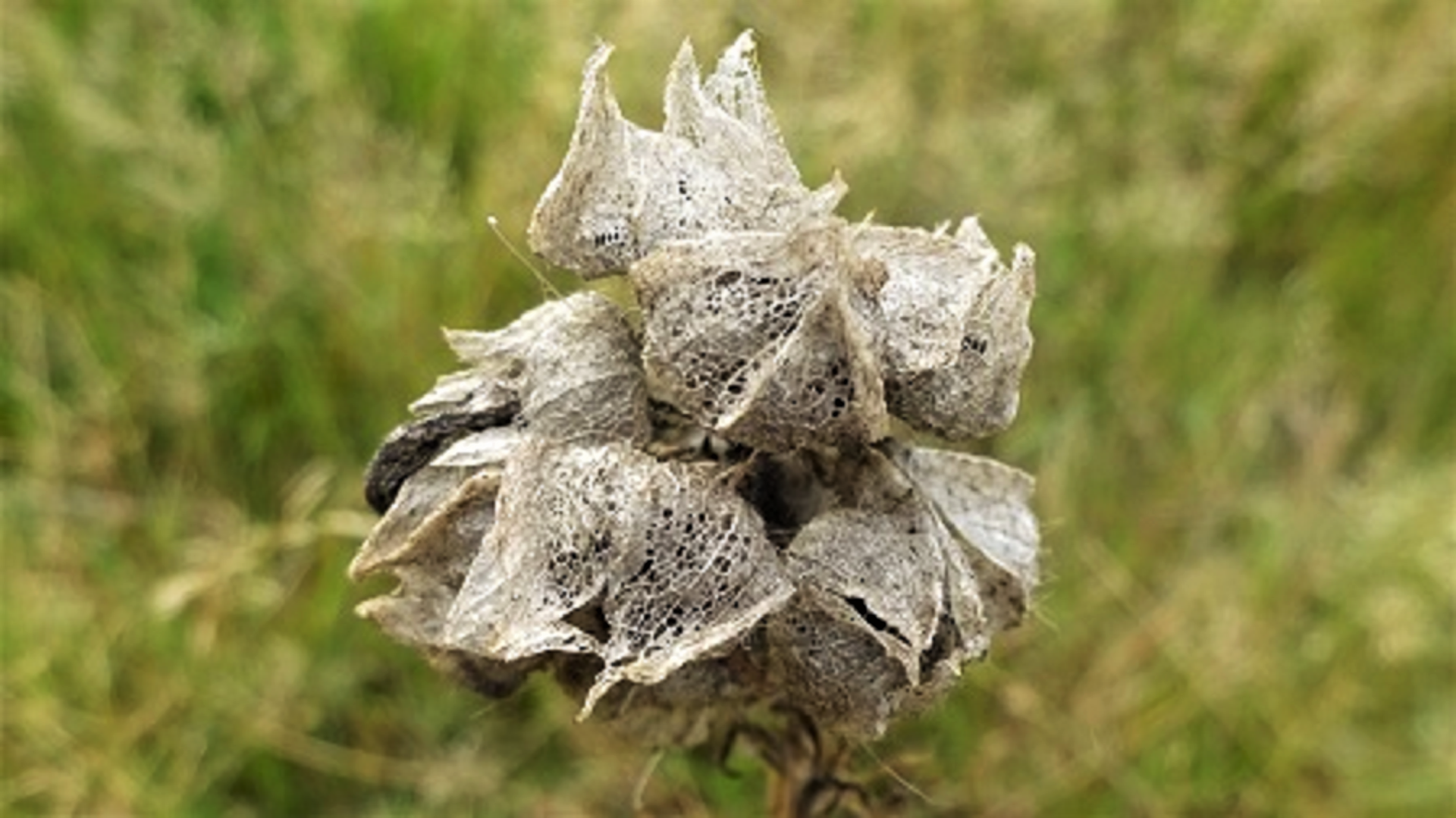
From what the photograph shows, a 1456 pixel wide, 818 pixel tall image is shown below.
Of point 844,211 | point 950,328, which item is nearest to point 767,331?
point 950,328

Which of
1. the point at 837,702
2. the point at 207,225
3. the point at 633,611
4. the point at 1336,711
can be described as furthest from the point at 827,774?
the point at 207,225

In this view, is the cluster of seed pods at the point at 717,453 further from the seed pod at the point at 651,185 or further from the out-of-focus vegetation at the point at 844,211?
the out-of-focus vegetation at the point at 844,211

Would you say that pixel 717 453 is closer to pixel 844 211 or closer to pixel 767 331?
pixel 767 331

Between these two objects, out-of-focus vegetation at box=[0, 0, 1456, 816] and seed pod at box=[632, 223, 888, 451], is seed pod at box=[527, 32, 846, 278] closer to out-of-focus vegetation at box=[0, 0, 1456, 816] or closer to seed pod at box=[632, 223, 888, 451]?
seed pod at box=[632, 223, 888, 451]

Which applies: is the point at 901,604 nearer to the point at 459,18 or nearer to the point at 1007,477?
the point at 1007,477

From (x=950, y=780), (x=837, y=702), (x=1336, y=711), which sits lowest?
(x=950, y=780)

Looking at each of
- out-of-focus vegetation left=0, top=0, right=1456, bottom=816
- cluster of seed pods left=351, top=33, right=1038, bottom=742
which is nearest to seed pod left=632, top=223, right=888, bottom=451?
cluster of seed pods left=351, top=33, right=1038, bottom=742

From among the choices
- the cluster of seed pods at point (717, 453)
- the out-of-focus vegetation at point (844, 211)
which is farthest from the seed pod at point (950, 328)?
the out-of-focus vegetation at point (844, 211)

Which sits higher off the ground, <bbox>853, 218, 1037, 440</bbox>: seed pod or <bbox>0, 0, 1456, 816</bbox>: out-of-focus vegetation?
<bbox>853, 218, 1037, 440</bbox>: seed pod
